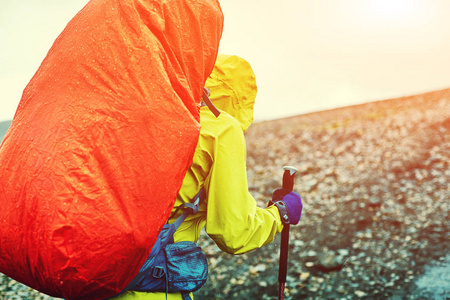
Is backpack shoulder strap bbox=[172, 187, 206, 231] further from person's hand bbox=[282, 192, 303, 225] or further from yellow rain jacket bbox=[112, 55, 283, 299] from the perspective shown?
person's hand bbox=[282, 192, 303, 225]

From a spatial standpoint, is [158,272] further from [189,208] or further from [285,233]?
[285,233]

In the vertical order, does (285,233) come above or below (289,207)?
below

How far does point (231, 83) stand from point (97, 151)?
137cm

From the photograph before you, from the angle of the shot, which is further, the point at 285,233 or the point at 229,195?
the point at 285,233

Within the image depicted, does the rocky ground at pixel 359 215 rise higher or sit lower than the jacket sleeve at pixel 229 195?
lower

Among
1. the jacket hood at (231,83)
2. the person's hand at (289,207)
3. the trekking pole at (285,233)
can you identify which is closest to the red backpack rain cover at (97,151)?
the jacket hood at (231,83)

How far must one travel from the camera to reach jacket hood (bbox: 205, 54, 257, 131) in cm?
281

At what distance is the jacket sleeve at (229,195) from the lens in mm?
2232

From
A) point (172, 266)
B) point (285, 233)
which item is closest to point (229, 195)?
point (172, 266)

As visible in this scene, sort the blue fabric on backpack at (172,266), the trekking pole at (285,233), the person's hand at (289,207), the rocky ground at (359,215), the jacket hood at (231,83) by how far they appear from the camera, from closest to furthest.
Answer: the blue fabric on backpack at (172,266) → the jacket hood at (231,83) → the person's hand at (289,207) → the trekking pole at (285,233) → the rocky ground at (359,215)

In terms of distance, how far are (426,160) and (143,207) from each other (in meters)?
9.17

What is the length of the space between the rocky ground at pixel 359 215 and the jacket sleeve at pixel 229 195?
12.5 ft

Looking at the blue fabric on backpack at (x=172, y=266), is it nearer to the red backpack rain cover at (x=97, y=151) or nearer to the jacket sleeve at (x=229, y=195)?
the jacket sleeve at (x=229, y=195)

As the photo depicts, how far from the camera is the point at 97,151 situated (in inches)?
→ 64.9
